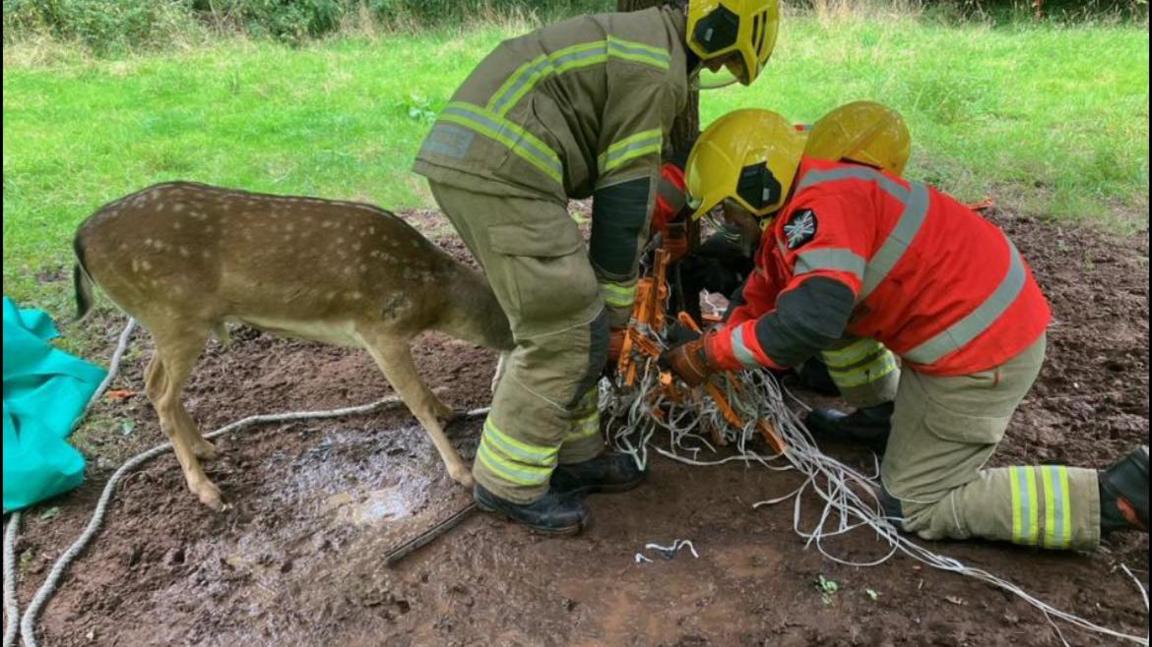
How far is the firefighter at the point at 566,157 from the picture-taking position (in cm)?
288

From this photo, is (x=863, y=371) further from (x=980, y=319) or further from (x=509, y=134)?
(x=509, y=134)

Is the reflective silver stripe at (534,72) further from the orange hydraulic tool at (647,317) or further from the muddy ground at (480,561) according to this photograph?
the muddy ground at (480,561)

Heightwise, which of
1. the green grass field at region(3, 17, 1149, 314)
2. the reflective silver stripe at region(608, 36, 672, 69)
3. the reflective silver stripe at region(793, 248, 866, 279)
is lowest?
the green grass field at region(3, 17, 1149, 314)

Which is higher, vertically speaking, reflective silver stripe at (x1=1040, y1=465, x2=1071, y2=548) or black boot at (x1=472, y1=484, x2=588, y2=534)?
reflective silver stripe at (x1=1040, y1=465, x2=1071, y2=548)

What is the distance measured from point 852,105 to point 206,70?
1087 cm

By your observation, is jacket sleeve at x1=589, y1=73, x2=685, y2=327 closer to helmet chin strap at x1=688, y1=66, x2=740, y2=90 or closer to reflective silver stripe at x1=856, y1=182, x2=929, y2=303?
helmet chin strap at x1=688, y1=66, x2=740, y2=90

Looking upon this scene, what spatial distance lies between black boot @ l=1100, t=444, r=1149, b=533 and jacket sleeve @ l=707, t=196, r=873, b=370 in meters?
1.16

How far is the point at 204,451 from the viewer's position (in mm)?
3977

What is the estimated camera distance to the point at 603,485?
3672 mm

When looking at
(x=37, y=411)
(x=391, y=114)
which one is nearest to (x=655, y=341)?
(x=37, y=411)

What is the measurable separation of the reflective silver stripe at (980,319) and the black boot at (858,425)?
0.80 meters

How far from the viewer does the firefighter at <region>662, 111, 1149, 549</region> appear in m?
2.88

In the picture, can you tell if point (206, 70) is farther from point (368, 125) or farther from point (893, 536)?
point (893, 536)

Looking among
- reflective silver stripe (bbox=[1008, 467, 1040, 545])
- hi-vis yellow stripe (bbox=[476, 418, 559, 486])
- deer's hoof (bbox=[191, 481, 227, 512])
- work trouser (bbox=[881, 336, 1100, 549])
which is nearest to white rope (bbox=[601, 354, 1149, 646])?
work trouser (bbox=[881, 336, 1100, 549])
